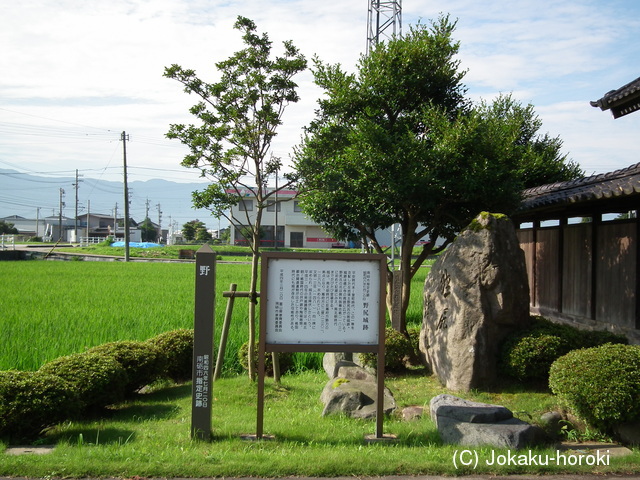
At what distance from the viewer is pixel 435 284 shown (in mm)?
8211

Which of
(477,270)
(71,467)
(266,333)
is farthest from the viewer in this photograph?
(477,270)

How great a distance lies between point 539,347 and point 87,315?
931 centimetres

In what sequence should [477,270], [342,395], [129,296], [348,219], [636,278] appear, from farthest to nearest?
[129,296]
[348,219]
[636,278]
[477,270]
[342,395]

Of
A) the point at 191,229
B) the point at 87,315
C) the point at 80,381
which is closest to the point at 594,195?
the point at 80,381

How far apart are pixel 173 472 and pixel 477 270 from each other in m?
4.72

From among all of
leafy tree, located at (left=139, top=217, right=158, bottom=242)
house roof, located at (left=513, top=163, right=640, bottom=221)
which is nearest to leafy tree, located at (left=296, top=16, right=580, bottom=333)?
house roof, located at (left=513, top=163, right=640, bottom=221)

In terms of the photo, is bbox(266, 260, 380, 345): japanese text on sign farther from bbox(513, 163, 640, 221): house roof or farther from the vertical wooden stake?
bbox(513, 163, 640, 221): house roof

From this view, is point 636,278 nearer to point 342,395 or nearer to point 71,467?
point 342,395

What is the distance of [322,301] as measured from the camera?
5.91m

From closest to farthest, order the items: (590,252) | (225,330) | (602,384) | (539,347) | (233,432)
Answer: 1. (602,384)
2. (233,432)
3. (539,347)
4. (225,330)
5. (590,252)

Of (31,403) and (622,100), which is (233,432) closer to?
(31,403)

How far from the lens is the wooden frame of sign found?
19.2ft

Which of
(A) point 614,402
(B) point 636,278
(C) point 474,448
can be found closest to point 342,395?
(C) point 474,448

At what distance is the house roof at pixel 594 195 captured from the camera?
757cm
